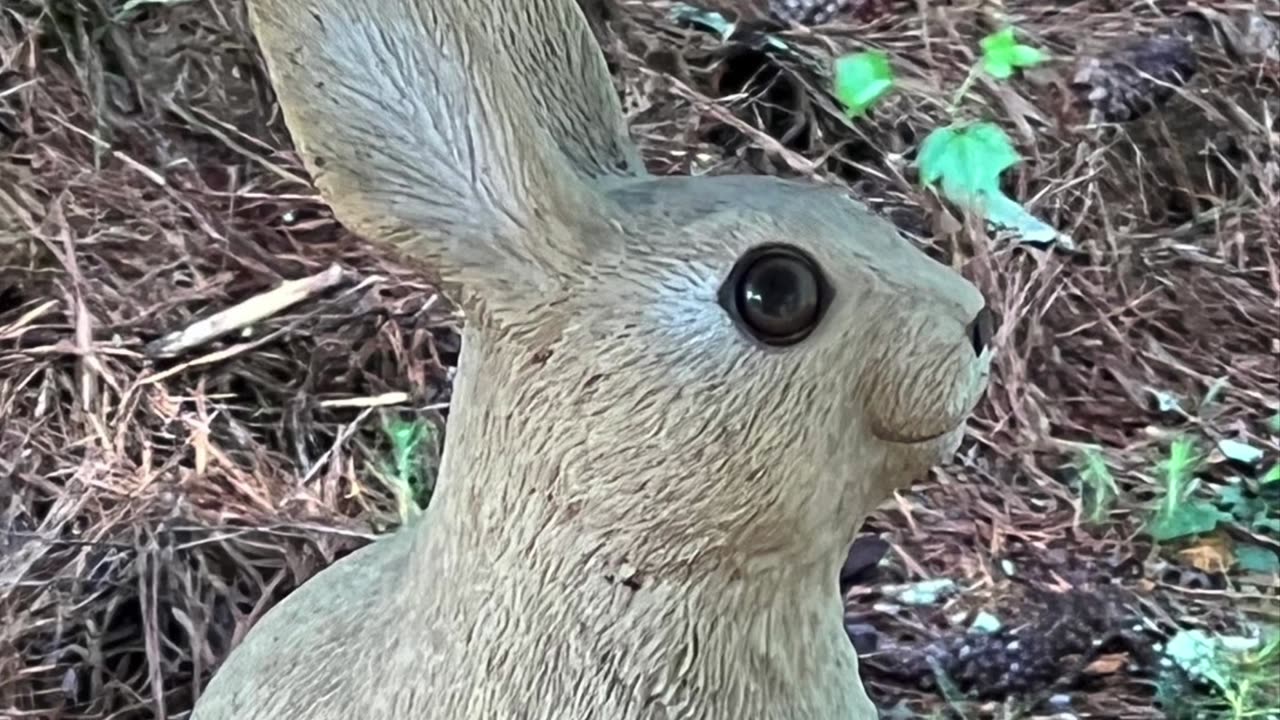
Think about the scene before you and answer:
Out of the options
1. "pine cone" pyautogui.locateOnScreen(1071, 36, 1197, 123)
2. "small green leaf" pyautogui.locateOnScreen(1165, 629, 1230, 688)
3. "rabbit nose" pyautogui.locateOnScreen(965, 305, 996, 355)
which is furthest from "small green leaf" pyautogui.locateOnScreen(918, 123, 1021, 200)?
"rabbit nose" pyautogui.locateOnScreen(965, 305, 996, 355)

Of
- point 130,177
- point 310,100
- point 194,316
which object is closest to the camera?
point 310,100

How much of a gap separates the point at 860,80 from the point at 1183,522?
77 centimetres

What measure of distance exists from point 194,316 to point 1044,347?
3.25ft

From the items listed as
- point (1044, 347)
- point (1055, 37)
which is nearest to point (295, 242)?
point (1044, 347)

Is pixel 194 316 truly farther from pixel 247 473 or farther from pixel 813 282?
pixel 813 282

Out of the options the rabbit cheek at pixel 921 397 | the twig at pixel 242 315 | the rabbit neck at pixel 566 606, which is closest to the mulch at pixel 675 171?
the twig at pixel 242 315

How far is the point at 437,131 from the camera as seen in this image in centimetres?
71

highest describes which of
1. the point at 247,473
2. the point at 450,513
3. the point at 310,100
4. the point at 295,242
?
the point at 310,100

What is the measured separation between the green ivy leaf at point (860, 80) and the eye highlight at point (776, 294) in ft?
4.91

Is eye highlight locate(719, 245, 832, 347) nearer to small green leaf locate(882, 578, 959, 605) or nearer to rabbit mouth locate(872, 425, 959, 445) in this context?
rabbit mouth locate(872, 425, 959, 445)

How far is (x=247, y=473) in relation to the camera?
1.66 m

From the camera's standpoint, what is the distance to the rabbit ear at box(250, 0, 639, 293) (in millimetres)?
693

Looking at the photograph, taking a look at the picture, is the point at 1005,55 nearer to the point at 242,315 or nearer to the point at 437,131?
the point at 242,315

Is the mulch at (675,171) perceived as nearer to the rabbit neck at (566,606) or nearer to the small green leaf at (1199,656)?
the small green leaf at (1199,656)
